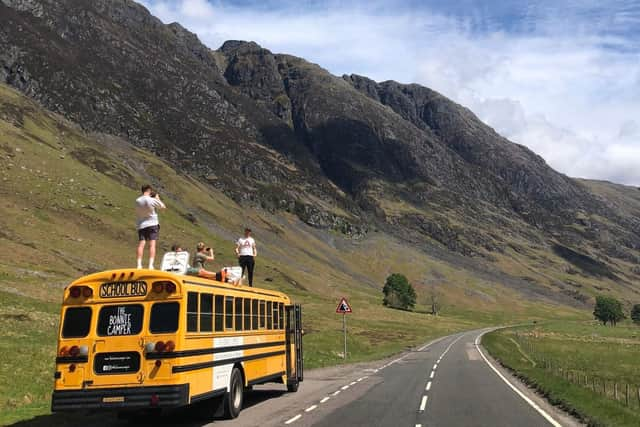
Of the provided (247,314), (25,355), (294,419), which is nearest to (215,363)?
(294,419)

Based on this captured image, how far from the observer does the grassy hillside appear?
3659cm

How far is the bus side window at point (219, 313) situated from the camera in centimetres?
1636

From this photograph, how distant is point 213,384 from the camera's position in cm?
1584

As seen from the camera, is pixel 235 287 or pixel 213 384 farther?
pixel 235 287

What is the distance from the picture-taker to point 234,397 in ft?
56.9

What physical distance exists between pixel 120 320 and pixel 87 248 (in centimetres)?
8589

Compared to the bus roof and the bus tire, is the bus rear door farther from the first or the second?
the bus roof

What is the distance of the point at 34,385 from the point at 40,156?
Answer: 117 m

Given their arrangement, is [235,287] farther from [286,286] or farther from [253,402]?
[286,286]

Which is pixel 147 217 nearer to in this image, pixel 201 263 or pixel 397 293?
pixel 201 263

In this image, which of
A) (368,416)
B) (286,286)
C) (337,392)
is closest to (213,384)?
(368,416)

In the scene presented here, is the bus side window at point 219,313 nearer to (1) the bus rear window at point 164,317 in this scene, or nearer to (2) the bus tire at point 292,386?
(1) the bus rear window at point 164,317

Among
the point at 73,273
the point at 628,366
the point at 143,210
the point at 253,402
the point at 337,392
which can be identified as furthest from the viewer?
the point at 73,273

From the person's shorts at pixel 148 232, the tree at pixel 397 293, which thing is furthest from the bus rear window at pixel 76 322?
the tree at pixel 397 293
